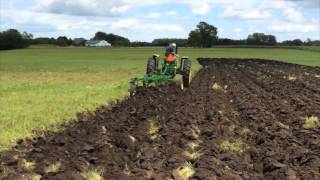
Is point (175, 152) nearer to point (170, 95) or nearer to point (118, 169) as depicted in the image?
point (118, 169)

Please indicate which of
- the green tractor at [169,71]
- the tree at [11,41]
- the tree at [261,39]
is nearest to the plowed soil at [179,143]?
the green tractor at [169,71]

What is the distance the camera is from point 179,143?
34.2 feet

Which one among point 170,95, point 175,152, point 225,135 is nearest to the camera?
point 175,152

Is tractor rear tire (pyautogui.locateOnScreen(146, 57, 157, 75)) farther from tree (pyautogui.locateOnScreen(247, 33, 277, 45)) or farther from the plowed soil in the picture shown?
tree (pyautogui.locateOnScreen(247, 33, 277, 45))

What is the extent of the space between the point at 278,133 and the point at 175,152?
2.63 meters

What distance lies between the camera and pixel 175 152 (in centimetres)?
956

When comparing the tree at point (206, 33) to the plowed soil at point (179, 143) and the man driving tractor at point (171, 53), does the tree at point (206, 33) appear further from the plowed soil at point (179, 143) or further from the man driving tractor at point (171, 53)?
the plowed soil at point (179, 143)

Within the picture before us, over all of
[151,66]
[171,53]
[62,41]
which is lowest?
[62,41]

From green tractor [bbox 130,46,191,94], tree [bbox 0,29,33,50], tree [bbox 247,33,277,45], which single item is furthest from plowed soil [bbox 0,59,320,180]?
tree [bbox 247,33,277,45]

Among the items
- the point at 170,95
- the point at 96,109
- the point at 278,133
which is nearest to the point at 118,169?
the point at 278,133

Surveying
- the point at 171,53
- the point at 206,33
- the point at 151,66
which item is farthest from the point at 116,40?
the point at 171,53

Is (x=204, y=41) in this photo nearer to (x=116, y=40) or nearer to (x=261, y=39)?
(x=261, y=39)

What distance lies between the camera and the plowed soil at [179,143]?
8281 mm

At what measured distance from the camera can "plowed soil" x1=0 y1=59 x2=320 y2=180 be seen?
27.2ft
